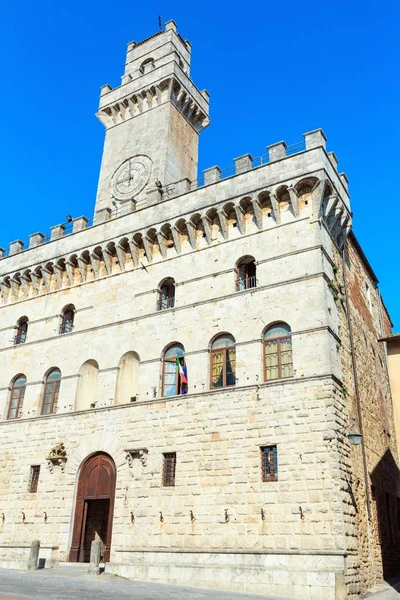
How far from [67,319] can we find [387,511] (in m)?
14.4

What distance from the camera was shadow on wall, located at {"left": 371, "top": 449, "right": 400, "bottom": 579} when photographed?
1700cm

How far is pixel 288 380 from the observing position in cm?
1539

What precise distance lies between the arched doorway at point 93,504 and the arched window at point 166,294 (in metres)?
5.71

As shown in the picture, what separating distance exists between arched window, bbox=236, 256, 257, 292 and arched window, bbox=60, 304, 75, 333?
25.2 ft

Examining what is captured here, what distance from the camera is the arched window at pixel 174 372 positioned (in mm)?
17484

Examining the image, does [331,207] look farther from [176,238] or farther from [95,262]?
[95,262]

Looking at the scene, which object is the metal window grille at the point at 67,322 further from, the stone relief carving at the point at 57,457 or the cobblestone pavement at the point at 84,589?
the cobblestone pavement at the point at 84,589

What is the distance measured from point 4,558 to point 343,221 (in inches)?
639

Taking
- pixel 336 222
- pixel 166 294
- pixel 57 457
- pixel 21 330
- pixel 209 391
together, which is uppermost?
pixel 336 222

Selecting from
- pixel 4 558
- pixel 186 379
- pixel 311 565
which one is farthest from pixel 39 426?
pixel 311 565

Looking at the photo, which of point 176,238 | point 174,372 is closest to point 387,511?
point 174,372

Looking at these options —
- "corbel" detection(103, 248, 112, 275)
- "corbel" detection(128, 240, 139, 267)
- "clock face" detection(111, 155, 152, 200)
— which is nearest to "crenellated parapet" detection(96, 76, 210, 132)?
"clock face" detection(111, 155, 152, 200)

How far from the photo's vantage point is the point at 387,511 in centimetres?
1848

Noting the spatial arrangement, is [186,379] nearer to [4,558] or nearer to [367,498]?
[367,498]
